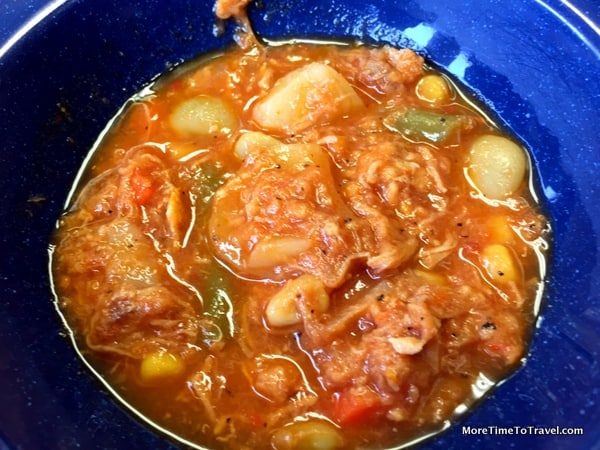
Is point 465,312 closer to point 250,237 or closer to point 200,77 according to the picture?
point 250,237

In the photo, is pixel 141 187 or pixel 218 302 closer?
pixel 218 302

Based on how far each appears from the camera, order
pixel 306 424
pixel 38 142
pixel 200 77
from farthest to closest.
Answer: pixel 200 77, pixel 38 142, pixel 306 424

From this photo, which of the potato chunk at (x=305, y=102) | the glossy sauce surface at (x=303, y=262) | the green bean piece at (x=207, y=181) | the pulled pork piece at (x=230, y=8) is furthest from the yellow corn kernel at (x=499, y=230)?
the pulled pork piece at (x=230, y=8)

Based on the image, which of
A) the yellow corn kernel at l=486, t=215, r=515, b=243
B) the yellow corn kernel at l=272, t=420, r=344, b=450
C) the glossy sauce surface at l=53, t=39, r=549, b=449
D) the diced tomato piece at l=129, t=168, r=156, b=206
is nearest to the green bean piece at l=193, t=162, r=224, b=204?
the glossy sauce surface at l=53, t=39, r=549, b=449

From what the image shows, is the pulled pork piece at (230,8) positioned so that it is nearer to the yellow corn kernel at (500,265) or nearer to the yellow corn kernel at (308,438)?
the yellow corn kernel at (500,265)

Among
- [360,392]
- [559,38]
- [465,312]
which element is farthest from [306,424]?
[559,38]

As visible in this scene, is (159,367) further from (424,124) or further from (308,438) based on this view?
(424,124)

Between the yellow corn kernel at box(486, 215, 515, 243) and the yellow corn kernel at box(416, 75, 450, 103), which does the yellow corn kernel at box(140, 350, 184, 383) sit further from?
the yellow corn kernel at box(416, 75, 450, 103)

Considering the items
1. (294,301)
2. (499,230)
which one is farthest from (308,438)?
(499,230)
